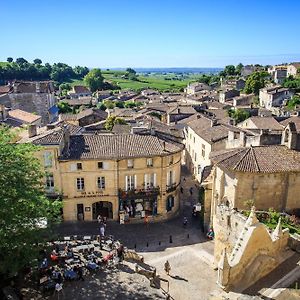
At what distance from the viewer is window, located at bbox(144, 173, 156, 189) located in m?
40.7

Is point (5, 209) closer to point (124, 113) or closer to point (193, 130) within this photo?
point (193, 130)

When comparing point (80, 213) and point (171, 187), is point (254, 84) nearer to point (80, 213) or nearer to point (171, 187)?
point (171, 187)

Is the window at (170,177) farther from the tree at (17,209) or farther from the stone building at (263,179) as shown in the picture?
the tree at (17,209)

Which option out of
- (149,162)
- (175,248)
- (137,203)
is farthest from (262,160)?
(137,203)

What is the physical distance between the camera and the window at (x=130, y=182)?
40.3 meters

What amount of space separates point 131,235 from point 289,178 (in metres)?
16.6

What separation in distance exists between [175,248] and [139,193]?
799cm

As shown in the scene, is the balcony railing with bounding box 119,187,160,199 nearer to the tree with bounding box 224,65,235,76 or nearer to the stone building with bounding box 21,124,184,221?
the stone building with bounding box 21,124,184,221

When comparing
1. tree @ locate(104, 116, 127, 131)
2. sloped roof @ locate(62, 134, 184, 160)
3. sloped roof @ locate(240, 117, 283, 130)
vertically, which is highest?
sloped roof @ locate(62, 134, 184, 160)

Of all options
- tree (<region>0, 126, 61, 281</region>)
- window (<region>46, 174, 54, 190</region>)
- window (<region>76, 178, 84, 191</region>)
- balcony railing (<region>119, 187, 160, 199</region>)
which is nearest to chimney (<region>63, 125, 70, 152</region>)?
window (<region>46, 174, 54, 190</region>)

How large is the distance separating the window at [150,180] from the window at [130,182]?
1340 mm

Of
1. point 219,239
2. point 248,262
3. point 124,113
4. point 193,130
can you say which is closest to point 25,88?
point 124,113

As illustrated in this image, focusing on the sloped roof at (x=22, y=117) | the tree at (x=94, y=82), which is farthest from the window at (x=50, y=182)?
the tree at (x=94, y=82)

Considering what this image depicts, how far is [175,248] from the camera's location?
35.2 meters
